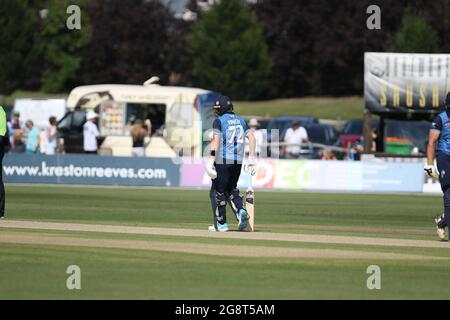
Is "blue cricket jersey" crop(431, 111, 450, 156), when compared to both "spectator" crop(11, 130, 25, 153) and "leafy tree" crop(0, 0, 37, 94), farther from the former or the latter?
"leafy tree" crop(0, 0, 37, 94)

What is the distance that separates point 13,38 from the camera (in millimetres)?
86500

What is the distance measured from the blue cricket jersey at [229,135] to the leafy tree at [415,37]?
60092mm

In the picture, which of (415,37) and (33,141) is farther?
(415,37)

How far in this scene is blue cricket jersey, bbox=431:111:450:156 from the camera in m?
17.1

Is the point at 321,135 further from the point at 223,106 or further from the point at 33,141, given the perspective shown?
the point at 223,106

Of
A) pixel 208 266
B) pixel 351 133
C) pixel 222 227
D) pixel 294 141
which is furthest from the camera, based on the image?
pixel 351 133

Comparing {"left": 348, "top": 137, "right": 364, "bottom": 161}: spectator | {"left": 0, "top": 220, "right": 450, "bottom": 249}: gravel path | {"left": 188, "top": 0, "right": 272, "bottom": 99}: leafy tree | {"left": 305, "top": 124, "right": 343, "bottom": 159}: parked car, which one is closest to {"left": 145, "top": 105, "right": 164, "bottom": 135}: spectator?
{"left": 348, "top": 137, "right": 364, "bottom": 161}: spectator

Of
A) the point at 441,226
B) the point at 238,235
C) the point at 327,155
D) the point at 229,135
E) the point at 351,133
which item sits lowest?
the point at 238,235

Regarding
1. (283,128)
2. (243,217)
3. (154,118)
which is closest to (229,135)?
(243,217)

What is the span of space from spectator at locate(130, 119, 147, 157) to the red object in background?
10.2m

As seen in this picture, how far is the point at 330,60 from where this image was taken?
3497 inches

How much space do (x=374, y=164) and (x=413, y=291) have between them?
22025 millimetres

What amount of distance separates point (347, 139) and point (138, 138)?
41.2ft

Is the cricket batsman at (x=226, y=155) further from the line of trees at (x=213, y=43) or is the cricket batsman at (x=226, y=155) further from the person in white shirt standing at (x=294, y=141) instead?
the line of trees at (x=213, y=43)
